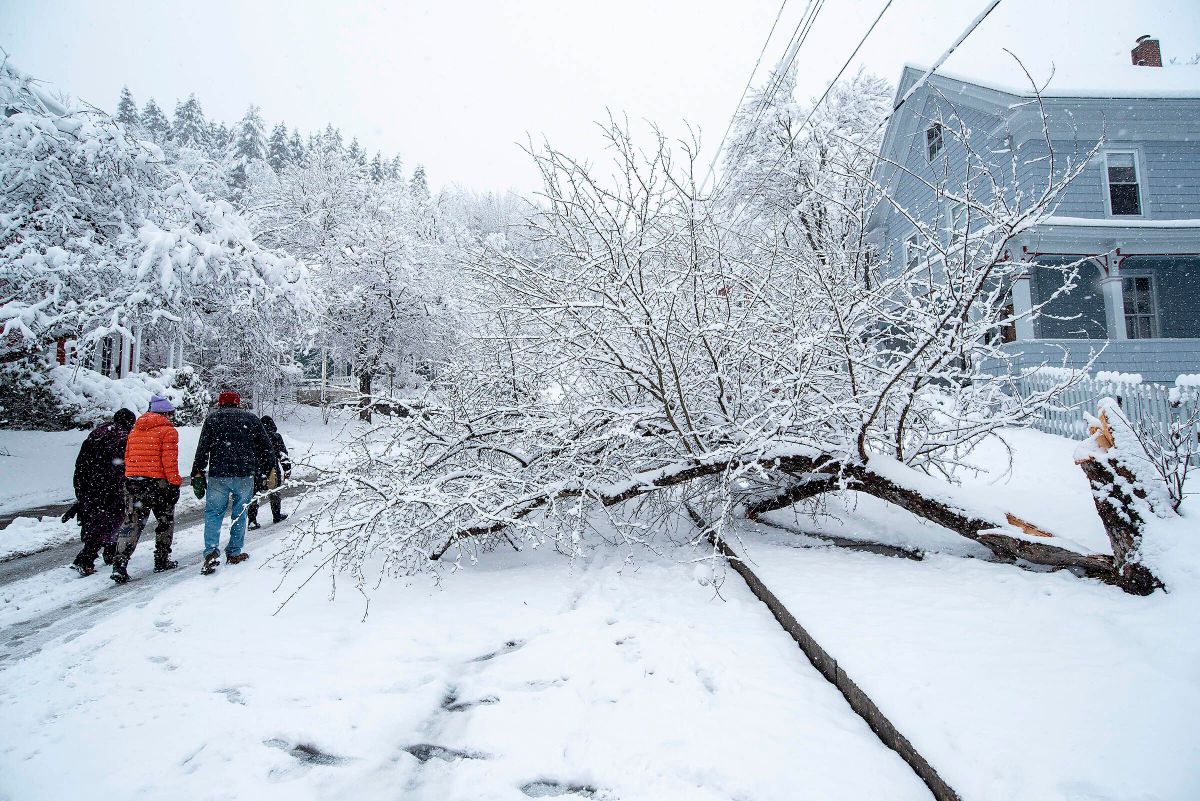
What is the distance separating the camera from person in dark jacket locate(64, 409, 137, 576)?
5.56m

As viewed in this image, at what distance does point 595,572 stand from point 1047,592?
10.9 ft

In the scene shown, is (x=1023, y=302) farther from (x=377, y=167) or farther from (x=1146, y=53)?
(x=377, y=167)

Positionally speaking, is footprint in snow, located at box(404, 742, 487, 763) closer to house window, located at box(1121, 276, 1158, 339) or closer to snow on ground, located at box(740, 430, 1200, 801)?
snow on ground, located at box(740, 430, 1200, 801)

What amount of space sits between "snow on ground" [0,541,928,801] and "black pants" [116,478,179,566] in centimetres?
155

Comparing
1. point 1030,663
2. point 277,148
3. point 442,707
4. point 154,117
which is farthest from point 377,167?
point 1030,663

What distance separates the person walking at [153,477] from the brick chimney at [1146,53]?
25.6m

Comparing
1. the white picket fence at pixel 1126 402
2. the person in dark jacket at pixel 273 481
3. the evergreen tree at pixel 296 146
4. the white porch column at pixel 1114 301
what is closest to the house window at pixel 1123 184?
the white porch column at pixel 1114 301

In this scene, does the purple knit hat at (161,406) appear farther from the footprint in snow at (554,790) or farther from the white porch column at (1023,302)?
the white porch column at (1023,302)

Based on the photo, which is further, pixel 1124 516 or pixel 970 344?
pixel 970 344

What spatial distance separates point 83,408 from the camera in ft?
35.8

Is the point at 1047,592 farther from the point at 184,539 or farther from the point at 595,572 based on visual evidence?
the point at 184,539

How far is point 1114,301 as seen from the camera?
12.9 m

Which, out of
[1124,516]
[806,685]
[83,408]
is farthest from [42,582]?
[1124,516]

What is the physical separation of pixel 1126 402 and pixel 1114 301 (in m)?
6.71
